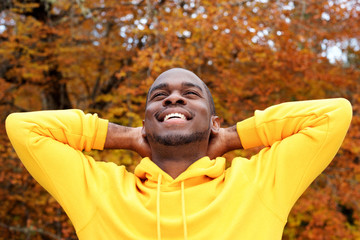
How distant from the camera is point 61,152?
6.48ft

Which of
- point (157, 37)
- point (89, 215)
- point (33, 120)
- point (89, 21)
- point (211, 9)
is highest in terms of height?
point (33, 120)

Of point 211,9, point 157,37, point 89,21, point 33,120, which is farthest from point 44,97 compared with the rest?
point 33,120

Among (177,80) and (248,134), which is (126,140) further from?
(248,134)

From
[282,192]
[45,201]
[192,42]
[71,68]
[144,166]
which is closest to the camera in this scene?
[282,192]

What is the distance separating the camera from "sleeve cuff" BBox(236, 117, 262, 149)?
81.2 inches

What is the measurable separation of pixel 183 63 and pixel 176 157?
3.80 m

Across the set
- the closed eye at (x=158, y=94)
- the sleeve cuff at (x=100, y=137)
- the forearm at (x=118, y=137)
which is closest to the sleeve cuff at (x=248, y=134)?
the closed eye at (x=158, y=94)

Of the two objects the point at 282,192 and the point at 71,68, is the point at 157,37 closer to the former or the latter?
the point at 71,68

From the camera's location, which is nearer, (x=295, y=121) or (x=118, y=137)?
(x=295, y=121)

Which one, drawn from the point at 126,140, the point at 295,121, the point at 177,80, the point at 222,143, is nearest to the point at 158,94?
the point at 177,80

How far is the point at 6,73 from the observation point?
23.8 ft

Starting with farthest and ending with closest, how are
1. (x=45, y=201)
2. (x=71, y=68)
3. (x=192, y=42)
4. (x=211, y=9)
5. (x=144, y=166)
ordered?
(x=71, y=68)
(x=45, y=201)
(x=192, y=42)
(x=211, y=9)
(x=144, y=166)

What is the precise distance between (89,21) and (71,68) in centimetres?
101

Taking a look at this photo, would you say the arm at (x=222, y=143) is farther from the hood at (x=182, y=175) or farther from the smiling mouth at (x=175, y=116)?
the smiling mouth at (x=175, y=116)
